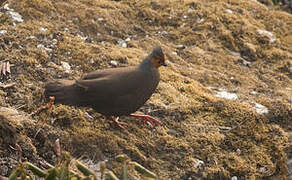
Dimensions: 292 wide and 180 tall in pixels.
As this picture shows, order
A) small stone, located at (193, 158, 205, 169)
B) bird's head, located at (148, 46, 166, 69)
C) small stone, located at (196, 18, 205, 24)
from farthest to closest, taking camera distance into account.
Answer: small stone, located at (196, 18, 205, 24) → bird's head, located at (148, 46, 166, 69) → small stone, located at (193, 158, 205, 169)

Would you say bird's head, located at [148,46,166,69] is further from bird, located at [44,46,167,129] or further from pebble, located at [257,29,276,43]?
pebble, located at [257,29,276,43]

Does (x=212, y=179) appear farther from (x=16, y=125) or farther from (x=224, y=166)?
(x=16, y=125)

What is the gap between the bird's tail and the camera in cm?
418

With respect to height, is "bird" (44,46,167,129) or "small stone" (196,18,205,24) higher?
"small stone" (196,18,205,24)

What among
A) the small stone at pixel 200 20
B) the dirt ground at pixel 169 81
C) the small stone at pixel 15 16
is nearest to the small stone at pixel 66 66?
the dirt ground at pixel 169 81

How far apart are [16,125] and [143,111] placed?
1433 millimetres

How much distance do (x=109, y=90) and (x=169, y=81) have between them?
4.75 ft

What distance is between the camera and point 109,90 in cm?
412

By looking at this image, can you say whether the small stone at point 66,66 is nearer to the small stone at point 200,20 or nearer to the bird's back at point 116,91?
the bird's back at point 116,91

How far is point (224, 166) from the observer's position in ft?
14.3

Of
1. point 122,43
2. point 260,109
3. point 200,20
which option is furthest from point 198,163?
point 200,20

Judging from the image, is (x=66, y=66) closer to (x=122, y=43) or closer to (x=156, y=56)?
(x=122, y=43)

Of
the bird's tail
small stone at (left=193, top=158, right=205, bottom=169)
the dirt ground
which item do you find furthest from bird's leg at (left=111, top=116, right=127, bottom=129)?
small stone at (left=193, top=158, right=205, bottom=169)

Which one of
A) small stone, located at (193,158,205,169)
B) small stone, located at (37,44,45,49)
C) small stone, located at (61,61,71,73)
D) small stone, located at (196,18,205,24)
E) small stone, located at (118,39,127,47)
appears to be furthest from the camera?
small stone, located at (196,18,205,24)
